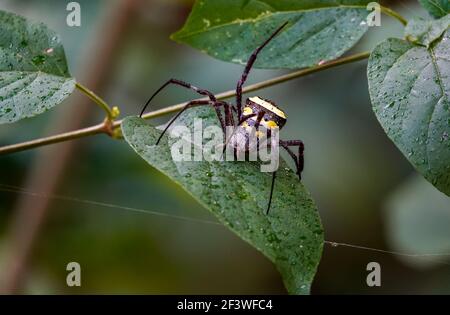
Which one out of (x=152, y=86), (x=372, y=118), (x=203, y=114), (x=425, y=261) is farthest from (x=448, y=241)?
(x=152, y=86)

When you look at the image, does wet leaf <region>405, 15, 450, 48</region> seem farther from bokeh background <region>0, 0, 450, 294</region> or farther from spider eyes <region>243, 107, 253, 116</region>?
bokeh background <region>0, 0, 450, 294</region>

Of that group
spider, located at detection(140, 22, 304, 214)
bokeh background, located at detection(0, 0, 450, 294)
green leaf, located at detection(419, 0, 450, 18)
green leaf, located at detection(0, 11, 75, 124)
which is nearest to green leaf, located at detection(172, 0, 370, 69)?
spider, located at detection(140, 22, 304, 214)

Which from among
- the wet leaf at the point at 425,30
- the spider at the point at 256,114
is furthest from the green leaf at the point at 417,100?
the spider at the point at 256,114

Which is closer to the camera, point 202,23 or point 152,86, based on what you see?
point 202,23

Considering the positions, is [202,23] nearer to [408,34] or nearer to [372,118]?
[408,34]

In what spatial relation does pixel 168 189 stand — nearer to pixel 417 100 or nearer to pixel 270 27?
pixel 270 27

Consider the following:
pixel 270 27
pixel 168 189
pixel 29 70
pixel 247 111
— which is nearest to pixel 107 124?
pixel 29 70
